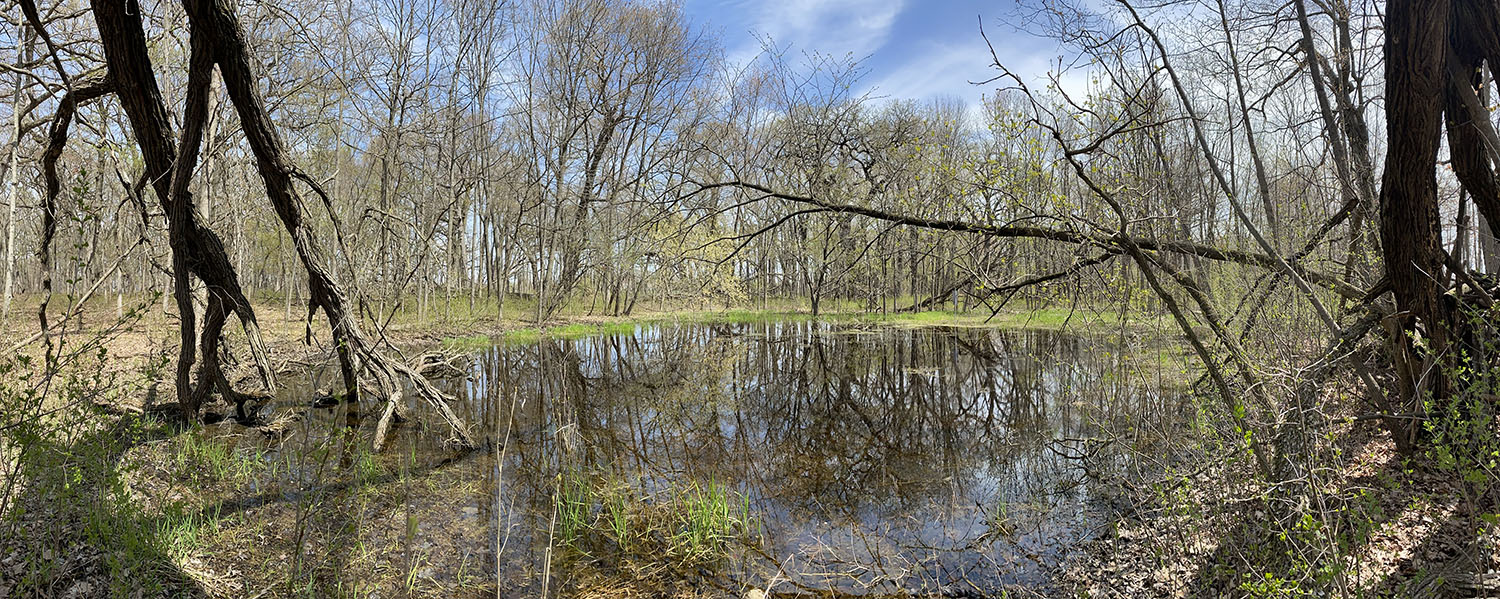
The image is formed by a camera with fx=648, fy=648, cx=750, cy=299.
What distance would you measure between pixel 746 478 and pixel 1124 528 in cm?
297

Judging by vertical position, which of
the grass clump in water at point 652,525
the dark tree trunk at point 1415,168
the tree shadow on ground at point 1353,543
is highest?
the dark tree trunk at point 1415,168

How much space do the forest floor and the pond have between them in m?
0.32

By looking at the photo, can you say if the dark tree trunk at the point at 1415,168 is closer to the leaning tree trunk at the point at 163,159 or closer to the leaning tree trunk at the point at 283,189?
the leaning tree trunk at the point at 283,189

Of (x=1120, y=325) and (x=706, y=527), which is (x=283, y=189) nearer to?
(x=706, y=527)

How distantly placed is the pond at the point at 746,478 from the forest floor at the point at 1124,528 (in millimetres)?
319

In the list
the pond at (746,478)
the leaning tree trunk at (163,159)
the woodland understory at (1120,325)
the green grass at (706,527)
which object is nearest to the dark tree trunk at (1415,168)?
the woodland understory at (1120,325)

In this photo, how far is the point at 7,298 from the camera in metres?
9.75

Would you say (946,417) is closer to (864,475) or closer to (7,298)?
(864,475)

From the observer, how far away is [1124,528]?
463 cm

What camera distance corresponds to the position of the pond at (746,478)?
4.02 meters

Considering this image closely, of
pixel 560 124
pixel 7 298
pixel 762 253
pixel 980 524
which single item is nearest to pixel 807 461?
pixel 980 524

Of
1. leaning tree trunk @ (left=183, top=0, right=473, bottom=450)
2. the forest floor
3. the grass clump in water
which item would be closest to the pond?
the grass clump in water

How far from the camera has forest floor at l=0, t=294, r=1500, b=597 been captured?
271cm

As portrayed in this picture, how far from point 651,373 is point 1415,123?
9941mm
